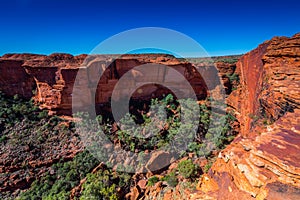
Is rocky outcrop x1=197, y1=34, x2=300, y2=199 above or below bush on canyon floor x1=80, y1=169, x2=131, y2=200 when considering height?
above

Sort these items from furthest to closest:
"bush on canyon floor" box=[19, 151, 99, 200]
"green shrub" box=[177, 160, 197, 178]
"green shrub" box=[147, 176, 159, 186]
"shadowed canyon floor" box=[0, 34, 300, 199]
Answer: "bush on canyon floor" box=[19, 151, 99, 200] → "green shrub" box=[147, 176, 159, 186] → "green shrub" box=[177, 160, 197, 178] → "shadowed canyon floor" box=[0, 34, 300, 199]

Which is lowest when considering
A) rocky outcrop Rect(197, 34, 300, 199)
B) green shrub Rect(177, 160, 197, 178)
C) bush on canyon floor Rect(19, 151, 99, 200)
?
bush on canyon floor Rect(19, 151, 99, 200)

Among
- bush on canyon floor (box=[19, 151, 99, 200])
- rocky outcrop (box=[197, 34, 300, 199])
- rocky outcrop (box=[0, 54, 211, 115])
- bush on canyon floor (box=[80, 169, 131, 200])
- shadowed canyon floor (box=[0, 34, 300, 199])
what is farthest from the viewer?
rocky outcrop (box=[0, 54, 211, 115])

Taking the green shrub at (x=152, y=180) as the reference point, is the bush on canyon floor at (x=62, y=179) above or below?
below

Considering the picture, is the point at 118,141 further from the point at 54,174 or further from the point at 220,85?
the point at 220,85

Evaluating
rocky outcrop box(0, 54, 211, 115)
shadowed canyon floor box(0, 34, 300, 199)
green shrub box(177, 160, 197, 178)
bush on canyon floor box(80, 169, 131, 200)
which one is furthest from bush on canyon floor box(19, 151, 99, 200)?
green shrub box(177, 160, 197, 178)

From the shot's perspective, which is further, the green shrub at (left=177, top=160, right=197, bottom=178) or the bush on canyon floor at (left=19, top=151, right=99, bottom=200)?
the bush on canyon floor at (left=19, top=151, right=99, bottom=200)

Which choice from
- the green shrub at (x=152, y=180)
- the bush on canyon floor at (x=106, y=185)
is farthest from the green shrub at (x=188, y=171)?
the bush on canyon floor at (x=106, y=185)

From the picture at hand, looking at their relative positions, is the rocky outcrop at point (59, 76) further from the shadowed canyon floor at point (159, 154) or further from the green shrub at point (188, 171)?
the green shrub at point (188, 171)

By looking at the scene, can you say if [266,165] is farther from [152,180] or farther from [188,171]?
[152,180]

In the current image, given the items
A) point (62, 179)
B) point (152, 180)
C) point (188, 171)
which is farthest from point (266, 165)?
point (62, 179)

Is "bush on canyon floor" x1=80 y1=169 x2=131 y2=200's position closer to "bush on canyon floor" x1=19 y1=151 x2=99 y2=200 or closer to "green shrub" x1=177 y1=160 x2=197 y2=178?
"bush on canyon floor" x1=19 y1=151 x2=99 y2=200

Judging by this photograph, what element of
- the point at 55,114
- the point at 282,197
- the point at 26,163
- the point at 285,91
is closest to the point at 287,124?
the point at 285,91

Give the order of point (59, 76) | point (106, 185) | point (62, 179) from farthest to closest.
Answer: point (59, 76), point (62, 179), point (106, 185)
